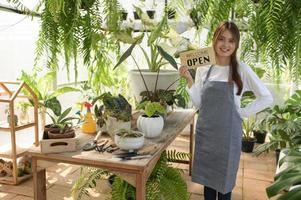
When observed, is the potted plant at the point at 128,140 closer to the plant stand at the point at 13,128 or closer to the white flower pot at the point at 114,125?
the white flower pot at the point at 114,125

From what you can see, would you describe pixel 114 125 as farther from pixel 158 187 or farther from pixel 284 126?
pixel 284 126

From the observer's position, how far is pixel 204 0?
2.42 feet

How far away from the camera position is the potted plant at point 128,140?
151 cm

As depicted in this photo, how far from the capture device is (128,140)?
1505 mm

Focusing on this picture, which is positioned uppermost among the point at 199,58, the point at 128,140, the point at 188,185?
the point at 199,58

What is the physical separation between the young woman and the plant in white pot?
28 centimetres

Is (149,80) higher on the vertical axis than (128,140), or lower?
higher

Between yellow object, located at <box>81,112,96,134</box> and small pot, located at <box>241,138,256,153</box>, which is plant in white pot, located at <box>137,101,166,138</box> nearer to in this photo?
yellow object, located at <box>81,112,96,134</box>

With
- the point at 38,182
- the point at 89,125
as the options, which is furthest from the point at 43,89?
the point at 38,182

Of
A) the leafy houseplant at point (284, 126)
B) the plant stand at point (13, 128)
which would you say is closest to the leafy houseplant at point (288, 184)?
the leafy houseplant at point (284, 126)

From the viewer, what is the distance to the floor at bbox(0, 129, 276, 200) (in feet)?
8.33

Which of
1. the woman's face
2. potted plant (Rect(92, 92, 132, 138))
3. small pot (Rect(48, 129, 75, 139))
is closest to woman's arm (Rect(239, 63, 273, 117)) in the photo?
the woman's face

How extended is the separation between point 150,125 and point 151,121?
2 cm

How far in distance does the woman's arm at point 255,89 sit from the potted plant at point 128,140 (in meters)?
0.71
